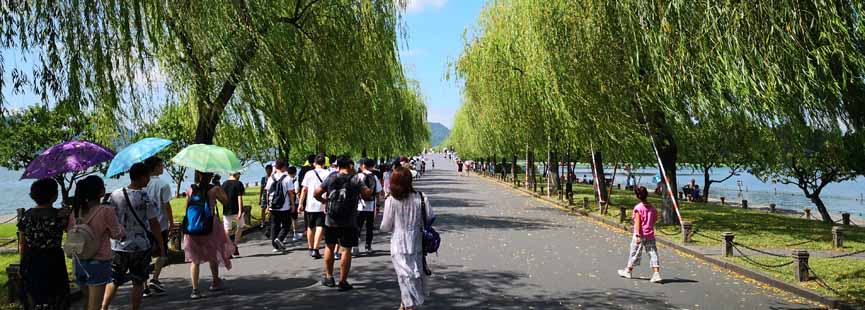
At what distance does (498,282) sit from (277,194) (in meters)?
5.05

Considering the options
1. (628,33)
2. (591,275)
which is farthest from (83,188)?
(628,33)

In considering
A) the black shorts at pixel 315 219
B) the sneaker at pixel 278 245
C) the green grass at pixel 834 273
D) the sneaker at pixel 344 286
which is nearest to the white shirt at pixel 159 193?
the sneaker at pixel 344 286

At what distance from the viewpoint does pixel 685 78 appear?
8555 mm

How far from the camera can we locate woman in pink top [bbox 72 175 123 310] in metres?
5.35

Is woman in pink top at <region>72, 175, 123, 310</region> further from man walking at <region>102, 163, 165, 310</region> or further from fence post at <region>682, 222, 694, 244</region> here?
fence post at <region>682, 222, 694, 244</region>

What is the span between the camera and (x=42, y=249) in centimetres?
515

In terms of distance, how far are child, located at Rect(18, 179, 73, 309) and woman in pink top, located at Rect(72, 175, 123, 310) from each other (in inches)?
6.8

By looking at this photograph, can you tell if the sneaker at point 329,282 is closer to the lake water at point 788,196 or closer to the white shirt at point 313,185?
the white shirt at point 313,185

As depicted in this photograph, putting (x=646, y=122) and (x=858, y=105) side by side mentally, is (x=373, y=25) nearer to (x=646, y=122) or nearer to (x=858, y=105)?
(x=646, y=122)

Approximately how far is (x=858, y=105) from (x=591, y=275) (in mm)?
4164

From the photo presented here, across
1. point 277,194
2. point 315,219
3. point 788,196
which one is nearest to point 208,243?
point 315,219

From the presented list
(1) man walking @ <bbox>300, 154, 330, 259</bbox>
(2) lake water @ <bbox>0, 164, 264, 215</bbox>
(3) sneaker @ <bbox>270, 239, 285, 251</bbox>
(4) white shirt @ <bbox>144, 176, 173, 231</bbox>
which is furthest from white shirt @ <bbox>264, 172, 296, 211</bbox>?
(2) lake water @ <bbox>0, 164, 264, 215</bbox>

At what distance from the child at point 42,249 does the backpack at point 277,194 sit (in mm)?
6316

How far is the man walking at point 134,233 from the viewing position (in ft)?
20.2
